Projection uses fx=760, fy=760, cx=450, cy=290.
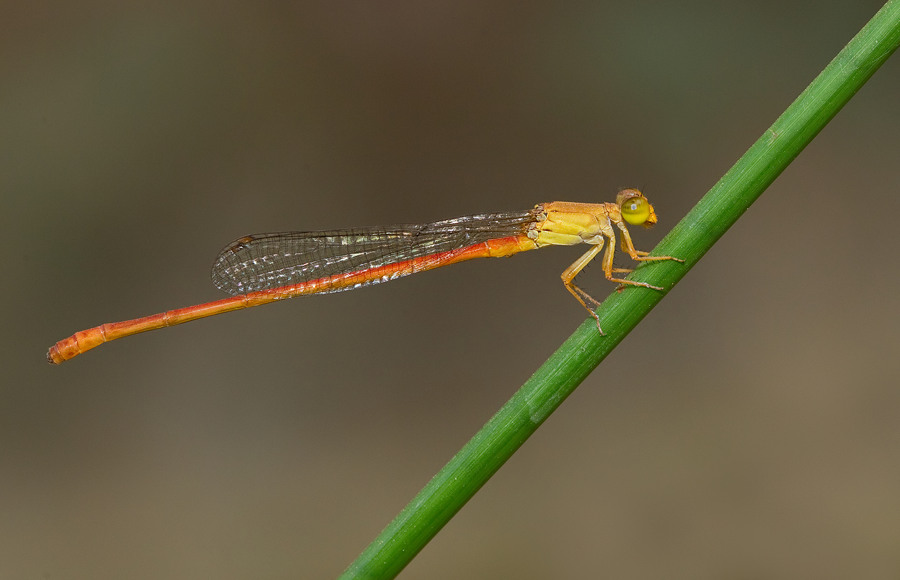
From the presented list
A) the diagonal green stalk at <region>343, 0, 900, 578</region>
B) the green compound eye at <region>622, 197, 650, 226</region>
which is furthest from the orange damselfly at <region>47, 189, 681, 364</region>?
the diagonal green stalk at <region>343, 0, 900, 578</region>

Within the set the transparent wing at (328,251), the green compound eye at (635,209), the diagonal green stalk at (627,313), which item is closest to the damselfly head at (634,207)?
the green compound eye at (635,209)

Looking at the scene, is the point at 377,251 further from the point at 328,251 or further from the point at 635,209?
the point at 635,209

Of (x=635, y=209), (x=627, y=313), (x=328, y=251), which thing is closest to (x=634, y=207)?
(x=635, y=209)

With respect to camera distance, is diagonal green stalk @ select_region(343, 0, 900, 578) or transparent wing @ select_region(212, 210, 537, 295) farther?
transparent wing @ select_region(212, 210, 537, 295)

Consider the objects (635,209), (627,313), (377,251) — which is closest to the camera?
(627,313)

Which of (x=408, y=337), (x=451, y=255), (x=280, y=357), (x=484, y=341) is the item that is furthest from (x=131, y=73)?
(x=451, y=255)

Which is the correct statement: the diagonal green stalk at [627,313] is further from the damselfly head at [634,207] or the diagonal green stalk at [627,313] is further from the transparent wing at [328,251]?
the transparent wing at [328,251]

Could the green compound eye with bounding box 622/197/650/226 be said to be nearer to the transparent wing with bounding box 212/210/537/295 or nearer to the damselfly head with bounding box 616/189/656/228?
the damselfly head with bounding box 616/189/656/228
